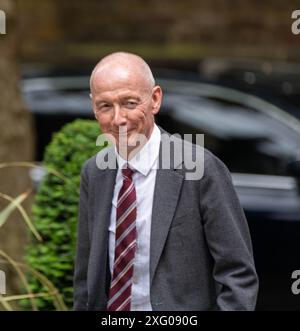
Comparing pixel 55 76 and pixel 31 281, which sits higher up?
pixel 55 76

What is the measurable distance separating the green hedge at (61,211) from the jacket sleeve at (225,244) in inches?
66.1

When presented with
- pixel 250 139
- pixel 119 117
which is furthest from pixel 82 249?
pixel 250 139

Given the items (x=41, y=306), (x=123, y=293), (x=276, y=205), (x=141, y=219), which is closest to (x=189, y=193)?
(x=141, y=219)

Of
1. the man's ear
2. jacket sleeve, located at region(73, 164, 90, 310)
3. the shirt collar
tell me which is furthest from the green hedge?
the man's ear

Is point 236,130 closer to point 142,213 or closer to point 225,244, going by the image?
point 142,213

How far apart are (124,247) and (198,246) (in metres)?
0.24

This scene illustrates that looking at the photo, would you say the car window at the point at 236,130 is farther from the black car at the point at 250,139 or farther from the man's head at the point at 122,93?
the man's head at the point at 122,93

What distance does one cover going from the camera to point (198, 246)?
3.29 meters

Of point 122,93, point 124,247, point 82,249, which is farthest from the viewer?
point 82,249

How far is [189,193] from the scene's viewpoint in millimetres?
3303

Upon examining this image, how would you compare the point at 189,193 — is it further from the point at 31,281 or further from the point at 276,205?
the point at 276,205

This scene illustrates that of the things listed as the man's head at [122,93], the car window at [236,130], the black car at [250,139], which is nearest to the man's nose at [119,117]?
the man's head at [122,93]

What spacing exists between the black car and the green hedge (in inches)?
48.6
